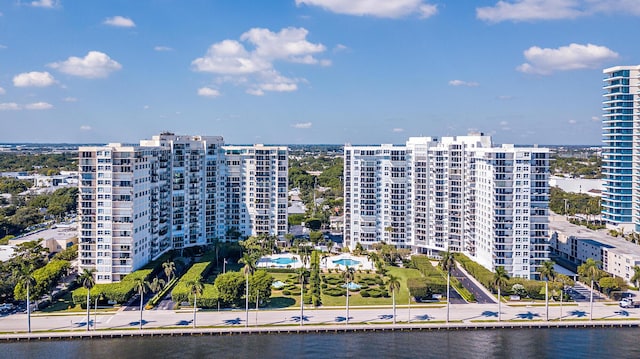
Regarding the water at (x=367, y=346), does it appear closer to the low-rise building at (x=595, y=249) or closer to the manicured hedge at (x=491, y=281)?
the manicured hedge at (x=491, y=281)

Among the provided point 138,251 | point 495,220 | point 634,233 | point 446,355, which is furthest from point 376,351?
point 634,233

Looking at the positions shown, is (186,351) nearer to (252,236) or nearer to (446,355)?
(446,355)

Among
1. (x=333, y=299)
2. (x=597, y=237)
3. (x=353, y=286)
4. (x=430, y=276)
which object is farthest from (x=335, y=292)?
(x=597, y=237)

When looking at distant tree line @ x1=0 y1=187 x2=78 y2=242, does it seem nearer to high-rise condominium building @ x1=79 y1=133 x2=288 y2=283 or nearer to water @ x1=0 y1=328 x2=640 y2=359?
high-rise condominium building @ x1=79 y1=133 x2=288 y2=283

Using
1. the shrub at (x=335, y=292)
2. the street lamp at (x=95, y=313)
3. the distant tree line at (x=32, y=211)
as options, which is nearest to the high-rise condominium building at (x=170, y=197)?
the street lamp at (x=95, y=313)

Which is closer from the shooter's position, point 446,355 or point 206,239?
point 446,355
